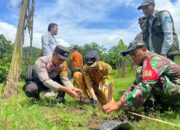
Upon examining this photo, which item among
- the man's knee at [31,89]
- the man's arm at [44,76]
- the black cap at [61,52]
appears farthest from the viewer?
the man's knee at [31,89]

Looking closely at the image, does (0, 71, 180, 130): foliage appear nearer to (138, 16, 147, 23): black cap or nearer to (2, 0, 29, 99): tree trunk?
(138, 16, 147, 23): black cap

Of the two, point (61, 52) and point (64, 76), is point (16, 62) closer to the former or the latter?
point (64, 76)

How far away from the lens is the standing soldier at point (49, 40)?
813cm

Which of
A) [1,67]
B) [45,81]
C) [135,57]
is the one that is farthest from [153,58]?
[1,67]

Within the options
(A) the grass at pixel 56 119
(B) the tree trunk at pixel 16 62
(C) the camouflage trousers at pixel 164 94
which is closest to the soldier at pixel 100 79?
(A) the grass at pixel 56 119

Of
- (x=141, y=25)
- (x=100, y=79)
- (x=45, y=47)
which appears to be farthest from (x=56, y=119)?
(x=45, y=47)

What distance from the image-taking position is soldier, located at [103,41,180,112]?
14.2 feet

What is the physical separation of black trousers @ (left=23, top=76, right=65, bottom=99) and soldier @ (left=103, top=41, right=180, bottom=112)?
1.97 m

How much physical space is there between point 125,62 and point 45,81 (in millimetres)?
23734

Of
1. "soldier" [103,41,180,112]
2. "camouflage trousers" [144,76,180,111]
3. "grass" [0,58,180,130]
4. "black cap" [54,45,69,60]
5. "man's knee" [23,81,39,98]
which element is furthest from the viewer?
"man's knee" [23,81,39,98]

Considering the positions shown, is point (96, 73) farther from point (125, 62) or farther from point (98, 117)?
point (125, 62)

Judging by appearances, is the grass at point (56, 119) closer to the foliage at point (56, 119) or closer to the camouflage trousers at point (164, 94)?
the foliage at point (56, 119)

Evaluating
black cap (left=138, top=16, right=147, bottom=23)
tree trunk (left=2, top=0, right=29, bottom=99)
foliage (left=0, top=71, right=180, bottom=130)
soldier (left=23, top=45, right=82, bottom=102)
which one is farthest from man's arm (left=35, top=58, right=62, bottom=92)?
tree trunk (left=2, top=0, right=29, bottom=99)

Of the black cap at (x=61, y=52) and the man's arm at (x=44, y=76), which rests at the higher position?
the black cap at (x=61, y=52)
